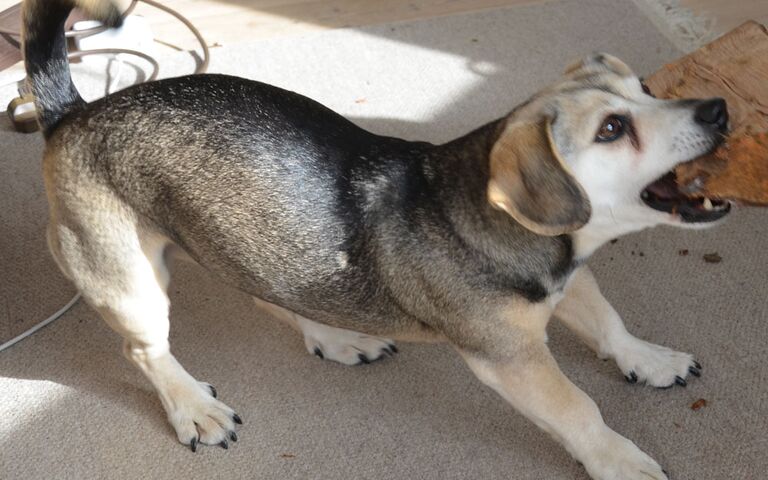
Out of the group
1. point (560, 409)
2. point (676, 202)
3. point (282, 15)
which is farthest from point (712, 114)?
point (282, 15)

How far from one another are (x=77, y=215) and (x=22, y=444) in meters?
0.73

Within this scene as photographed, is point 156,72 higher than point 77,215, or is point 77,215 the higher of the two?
point 77,215

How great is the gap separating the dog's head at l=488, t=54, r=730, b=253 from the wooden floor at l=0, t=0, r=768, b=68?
2148 mm

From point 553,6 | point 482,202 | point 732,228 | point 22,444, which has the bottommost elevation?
point 22,444

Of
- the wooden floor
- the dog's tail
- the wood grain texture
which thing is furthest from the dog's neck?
the wooden floor

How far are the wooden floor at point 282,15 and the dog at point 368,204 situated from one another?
183 cm

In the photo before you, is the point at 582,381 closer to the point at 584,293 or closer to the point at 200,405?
the point at 584,293

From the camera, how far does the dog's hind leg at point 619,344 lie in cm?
220

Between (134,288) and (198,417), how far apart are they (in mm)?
407

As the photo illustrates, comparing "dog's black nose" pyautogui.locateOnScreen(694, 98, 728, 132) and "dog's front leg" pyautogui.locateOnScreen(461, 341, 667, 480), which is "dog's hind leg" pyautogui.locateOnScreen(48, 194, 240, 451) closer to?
"dog's front leg" pyautogui.locateOnScreen(461, 341, 667, 480)

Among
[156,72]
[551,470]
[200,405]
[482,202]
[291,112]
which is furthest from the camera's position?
[156,72]

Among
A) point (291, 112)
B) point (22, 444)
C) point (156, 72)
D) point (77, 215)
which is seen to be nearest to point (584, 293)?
point (291, 112)

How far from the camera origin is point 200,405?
7.51ft

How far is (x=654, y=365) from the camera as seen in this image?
2.22 meters
